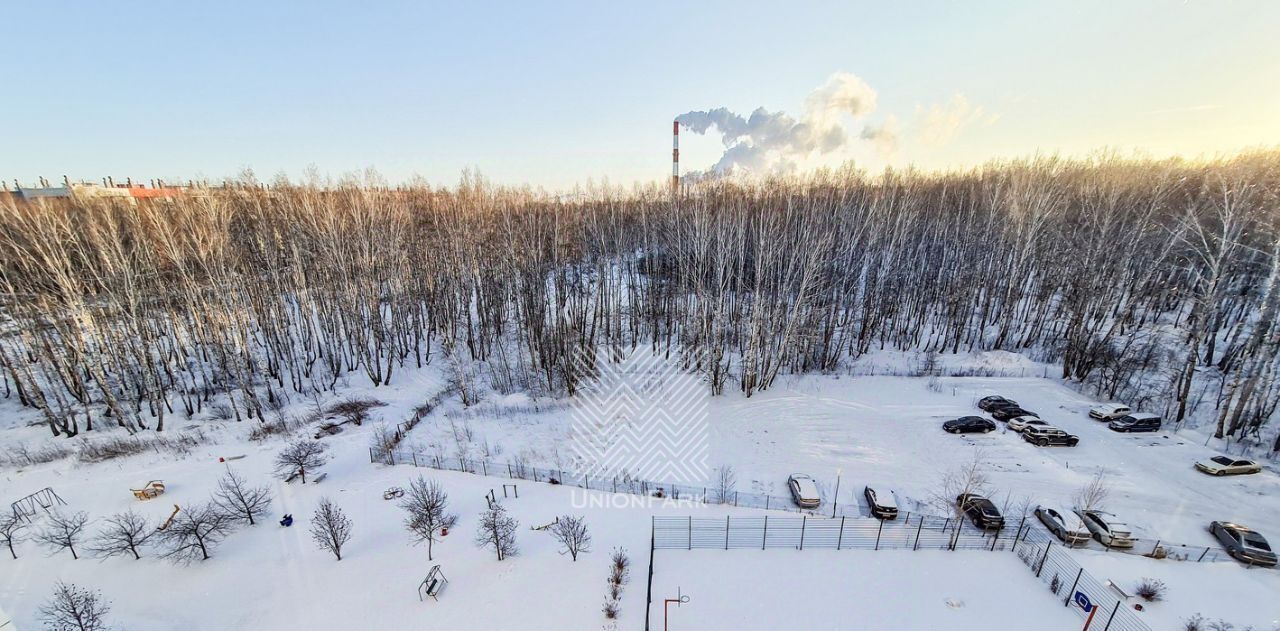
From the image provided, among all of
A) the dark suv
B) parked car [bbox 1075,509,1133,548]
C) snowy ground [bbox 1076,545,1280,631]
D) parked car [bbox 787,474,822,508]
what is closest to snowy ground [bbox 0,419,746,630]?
parked car [bbox 787,474,822,508]

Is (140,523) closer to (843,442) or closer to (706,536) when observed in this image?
(706,536)

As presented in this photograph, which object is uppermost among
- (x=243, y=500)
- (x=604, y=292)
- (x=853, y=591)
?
(x=604, y=292)

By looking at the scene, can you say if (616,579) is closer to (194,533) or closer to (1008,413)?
(194,533)

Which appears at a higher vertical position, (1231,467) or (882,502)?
(1231,467)

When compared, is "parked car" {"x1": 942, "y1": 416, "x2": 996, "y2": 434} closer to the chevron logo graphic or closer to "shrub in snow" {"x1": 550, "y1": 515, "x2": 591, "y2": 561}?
the chevron logo graphic

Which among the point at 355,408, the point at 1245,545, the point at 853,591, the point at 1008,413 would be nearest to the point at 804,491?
the point at 853,591

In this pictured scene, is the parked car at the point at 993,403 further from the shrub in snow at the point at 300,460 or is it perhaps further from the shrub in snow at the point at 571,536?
the shrub in snow at the point at 300,460
